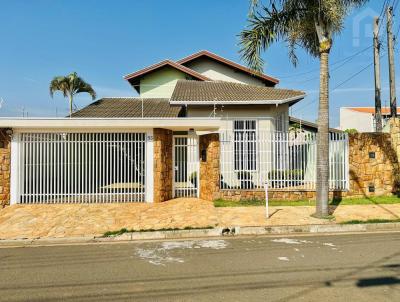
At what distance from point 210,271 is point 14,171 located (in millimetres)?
9201

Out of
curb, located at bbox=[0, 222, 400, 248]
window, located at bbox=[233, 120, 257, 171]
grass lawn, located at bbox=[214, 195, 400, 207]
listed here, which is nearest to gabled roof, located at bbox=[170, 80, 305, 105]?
window, located at bbox=[233, 120, 257, 171]

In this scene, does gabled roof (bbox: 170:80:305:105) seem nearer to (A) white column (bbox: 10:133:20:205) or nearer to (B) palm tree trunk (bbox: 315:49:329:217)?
(B) palm tree trunk (bbox: 315:49:329:217)

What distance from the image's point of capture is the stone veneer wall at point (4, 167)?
11.2 m

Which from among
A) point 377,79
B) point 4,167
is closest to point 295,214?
point 4,167

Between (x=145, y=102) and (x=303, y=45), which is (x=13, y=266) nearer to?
(x=303, y=45)

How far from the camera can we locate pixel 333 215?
9562 mm

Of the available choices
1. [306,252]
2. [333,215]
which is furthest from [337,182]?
[306,252]

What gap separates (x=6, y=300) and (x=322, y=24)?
31.9 feet

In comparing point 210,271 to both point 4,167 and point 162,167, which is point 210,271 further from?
point 4,167

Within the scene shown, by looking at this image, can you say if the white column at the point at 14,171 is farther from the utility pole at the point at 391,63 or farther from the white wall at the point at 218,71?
the utility pole at the point at 391,63

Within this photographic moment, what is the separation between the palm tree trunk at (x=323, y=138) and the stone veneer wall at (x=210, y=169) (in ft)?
11.9

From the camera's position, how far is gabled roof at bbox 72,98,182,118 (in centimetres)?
1658

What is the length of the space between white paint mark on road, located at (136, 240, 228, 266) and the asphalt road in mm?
20

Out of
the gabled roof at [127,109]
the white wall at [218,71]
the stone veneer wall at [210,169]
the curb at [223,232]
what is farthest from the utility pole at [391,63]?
the gabled roof at [127,109]
